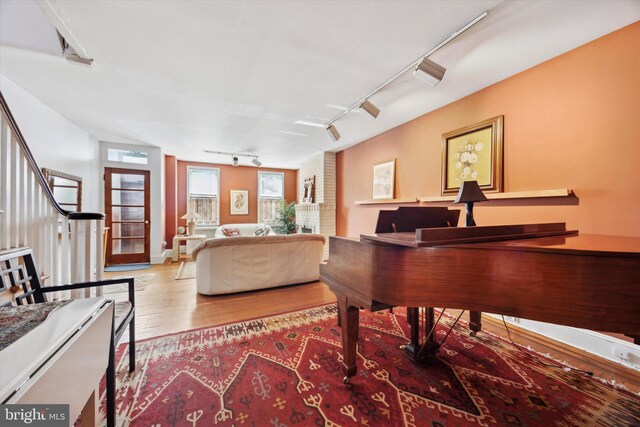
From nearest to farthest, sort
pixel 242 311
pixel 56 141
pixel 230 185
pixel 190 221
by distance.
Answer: pixel 242 311 < pixel 56 141 < pixel 190 221 < pixel 230 185

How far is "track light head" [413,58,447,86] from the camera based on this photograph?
1984mm

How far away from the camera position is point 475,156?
2730 millimetres

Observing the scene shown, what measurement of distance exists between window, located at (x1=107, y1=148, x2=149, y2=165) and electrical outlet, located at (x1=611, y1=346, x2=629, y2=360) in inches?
285

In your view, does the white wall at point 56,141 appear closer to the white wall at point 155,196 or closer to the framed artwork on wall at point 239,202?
the white wall at point 155,196

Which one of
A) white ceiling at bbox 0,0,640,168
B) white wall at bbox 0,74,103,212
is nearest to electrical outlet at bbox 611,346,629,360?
white ceiling at bbox 0,0,640,168

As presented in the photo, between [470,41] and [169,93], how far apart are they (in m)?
3.15

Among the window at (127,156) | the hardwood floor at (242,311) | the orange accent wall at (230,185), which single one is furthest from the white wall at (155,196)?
the hardwood floor at (242,311)

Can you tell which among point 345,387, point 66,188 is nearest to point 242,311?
point 345,387

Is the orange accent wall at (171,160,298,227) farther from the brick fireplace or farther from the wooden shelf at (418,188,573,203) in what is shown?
the wooden shelf at (418,188,573,203)

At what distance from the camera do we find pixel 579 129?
6.57ft

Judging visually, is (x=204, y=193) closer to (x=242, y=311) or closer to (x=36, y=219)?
(x=242, y=311)

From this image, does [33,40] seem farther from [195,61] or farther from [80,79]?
[195,61]

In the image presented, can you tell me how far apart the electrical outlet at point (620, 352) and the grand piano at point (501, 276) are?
1018mm

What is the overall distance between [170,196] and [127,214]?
109 cm
